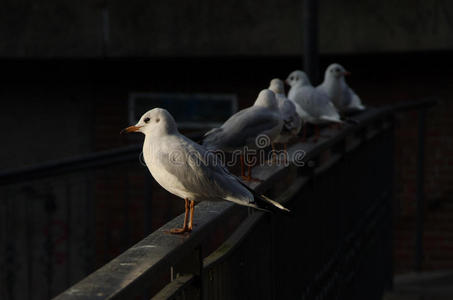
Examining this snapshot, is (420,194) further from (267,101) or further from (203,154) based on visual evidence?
(203,154)

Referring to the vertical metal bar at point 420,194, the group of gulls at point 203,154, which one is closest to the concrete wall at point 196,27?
the vertical metal bar at point 420,194

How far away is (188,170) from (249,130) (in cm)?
108

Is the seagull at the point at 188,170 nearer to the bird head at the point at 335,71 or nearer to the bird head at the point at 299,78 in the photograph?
the bird head at the point at 299,78

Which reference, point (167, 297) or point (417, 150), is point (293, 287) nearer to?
point (167, 297)

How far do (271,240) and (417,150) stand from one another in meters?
6.47

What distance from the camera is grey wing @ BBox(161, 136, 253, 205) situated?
258 centimetres

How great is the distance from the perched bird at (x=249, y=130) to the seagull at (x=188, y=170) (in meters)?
0.65

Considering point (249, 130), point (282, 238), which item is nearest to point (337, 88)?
point (249, 130)

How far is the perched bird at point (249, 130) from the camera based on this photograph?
11.7ft

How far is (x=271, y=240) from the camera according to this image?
3088mm

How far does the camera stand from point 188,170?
264cm

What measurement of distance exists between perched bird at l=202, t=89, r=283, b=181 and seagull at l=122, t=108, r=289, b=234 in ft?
2.12

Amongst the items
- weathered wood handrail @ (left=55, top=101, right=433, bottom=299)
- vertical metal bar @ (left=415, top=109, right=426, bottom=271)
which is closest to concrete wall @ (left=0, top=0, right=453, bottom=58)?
vertical metal bar @ (left=415, top=109, right=426, bottom=271)

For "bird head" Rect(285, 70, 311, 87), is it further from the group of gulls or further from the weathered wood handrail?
the weathered wood handrail
